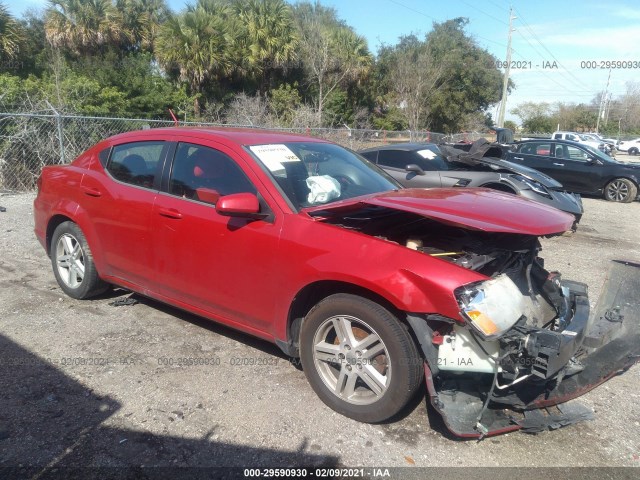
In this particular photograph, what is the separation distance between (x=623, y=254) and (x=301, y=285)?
667 centimetres

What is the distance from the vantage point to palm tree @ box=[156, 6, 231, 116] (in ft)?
69.7

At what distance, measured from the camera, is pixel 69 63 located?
24000 millimetres

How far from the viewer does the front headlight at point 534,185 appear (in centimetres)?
853

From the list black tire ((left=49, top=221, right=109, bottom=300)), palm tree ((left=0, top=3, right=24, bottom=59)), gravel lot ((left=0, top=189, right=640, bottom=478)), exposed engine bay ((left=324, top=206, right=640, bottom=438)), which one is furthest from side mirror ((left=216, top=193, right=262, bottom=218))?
palm tree ((left=0, top=3, right=24, bottom=59))

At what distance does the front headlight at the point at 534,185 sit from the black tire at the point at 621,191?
256 inches

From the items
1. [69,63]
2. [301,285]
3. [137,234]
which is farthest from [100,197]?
[69,63]

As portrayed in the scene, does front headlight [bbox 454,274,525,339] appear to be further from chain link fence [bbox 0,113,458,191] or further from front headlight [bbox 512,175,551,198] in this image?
chain link fence [bbox 0,113,458,191]

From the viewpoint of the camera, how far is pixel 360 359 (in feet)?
10.1

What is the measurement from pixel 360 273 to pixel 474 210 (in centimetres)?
83

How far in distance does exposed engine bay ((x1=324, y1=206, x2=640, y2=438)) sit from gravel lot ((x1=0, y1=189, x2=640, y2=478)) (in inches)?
10.2

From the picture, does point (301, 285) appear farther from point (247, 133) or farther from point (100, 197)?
point (100, 197)

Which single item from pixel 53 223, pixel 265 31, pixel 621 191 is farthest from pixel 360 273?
pixel 265 31

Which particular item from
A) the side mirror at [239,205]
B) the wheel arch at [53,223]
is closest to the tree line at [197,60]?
the wheel arch at [53,223]

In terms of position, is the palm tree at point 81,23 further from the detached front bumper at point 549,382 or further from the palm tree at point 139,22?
the detached front bumper at point 549,382
